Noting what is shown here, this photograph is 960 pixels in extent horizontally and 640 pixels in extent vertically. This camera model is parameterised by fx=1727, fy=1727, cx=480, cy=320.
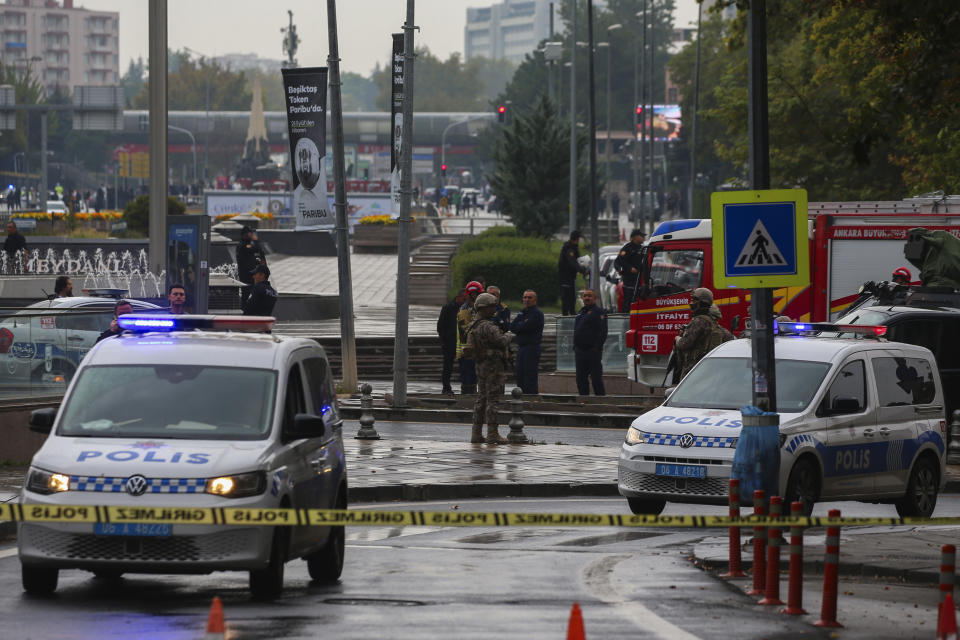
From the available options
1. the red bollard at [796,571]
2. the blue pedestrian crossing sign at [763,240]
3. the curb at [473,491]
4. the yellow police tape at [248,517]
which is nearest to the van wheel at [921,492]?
the curb at [473,491]

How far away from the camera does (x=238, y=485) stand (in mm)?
9594

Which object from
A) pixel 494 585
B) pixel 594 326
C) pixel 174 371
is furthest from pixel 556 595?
pixel 594 326

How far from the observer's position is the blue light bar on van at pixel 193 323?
1103 centimetres

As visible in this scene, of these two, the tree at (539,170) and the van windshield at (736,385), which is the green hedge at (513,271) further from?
the van windshield at (736,385)

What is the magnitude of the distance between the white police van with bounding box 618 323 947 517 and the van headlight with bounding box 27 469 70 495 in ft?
19.2

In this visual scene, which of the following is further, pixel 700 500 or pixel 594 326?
pixel 594 326

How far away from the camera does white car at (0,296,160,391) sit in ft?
56.9

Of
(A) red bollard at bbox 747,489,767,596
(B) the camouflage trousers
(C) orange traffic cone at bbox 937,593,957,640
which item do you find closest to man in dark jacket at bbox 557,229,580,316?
(B) the camouflage trousers

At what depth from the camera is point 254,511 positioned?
9344mm

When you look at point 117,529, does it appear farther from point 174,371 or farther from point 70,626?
point 174,371

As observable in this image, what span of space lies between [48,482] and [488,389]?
1077cm

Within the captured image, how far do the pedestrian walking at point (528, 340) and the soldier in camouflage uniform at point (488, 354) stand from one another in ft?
15.4

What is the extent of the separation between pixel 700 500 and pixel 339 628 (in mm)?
5544

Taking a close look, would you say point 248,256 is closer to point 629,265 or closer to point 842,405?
point 629,265
